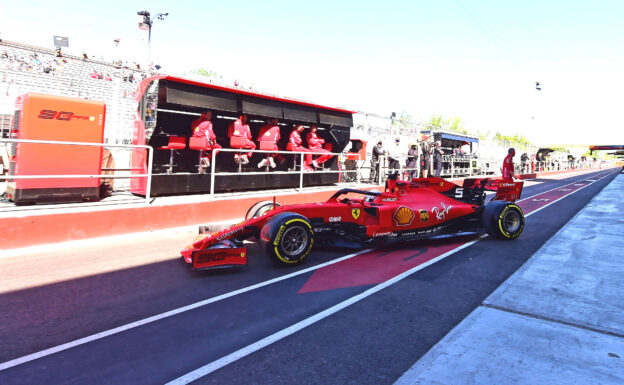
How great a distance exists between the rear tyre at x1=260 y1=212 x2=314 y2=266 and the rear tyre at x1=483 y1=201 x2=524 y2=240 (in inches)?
145

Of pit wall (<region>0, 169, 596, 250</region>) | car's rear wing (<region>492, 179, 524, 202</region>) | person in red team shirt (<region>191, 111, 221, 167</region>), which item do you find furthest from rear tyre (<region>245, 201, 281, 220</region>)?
car's rear wing (<region>492, 179, 524, 202</region>)

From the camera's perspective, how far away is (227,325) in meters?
3.08

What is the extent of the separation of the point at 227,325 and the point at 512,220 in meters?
5.95

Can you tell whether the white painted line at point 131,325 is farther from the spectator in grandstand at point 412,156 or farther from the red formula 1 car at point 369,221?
the spectator in grandstand at point 412,156

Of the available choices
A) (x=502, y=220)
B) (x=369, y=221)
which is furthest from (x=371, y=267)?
(x=502, y=220)

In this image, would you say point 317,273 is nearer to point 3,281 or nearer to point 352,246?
point 352,246

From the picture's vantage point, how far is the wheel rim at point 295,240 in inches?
186

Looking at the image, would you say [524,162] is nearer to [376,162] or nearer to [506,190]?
[376,162]

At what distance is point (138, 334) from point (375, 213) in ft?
12.2

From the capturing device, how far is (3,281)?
3.94 metres

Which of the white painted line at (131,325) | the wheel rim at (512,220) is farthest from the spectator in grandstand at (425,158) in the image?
the white painted line at (131,325)

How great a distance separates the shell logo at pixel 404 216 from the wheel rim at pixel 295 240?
1.69 meters

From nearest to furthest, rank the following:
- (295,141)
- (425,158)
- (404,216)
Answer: (404,216) → (295,141) → (425,158)

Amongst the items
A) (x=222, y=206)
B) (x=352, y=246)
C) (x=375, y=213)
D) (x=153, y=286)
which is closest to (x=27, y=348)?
(x=153, y=286)
